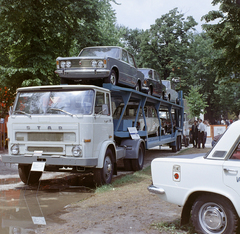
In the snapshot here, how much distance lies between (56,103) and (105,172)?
202 cm

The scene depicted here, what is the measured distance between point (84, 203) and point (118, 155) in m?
3.05

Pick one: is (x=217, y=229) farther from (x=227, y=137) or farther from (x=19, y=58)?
(x=19, y=58)

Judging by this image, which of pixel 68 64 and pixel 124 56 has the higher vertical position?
pixel 124 56

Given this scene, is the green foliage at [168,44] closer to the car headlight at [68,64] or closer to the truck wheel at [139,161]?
the truck wheel at [139,161]

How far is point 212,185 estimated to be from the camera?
14.3 feet

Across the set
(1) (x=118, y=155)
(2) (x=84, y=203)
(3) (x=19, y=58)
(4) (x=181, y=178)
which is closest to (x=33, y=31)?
(3) (x=19, y=58)

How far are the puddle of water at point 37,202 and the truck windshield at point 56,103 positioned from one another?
1.83 m

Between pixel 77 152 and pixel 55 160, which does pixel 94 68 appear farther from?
pixel 55 160

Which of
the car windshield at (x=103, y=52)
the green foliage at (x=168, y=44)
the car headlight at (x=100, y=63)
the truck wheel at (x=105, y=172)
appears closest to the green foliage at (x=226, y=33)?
the car windshield at (x=103, y=52)

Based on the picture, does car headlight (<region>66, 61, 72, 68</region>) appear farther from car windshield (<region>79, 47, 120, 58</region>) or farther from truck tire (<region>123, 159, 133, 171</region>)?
truck tire (<region>123, 159, 133, 171</region>)

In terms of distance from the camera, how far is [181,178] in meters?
4.68

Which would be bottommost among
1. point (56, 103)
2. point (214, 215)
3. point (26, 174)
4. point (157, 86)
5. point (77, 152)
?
point (26, 174)

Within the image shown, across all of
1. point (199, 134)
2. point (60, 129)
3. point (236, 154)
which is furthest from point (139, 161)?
point (199, 134)

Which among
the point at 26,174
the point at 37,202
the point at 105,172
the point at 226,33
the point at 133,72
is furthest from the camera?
the point at 226,33
